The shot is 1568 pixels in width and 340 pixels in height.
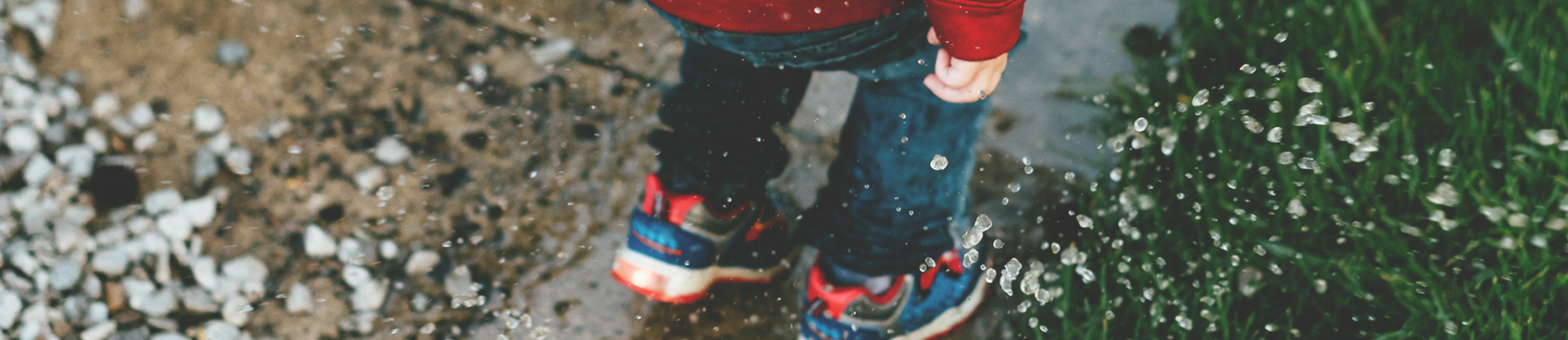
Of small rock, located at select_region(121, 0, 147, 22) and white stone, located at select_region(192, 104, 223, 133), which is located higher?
small rock, located at select_region(121, 0, 147, 22)

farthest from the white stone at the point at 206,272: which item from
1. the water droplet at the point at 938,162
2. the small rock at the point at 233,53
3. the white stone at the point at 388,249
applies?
the water droplet at the point at 938,162

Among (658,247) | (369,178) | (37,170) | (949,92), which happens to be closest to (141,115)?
(37,170)

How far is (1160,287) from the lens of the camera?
5.82ft

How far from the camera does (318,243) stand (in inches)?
78.7

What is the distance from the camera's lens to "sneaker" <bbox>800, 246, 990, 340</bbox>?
1.78 meters

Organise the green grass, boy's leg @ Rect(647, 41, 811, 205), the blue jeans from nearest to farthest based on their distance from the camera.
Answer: the blue jeans → boy's leg @ Rect(647, 41, 811, 205) → the green grass

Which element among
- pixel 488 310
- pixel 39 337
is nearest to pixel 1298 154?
pixel 488 310

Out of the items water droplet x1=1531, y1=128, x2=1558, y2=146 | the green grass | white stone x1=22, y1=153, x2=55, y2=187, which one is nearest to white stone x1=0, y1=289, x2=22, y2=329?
white stone x1=22, y1=153, x2=55, y2=187

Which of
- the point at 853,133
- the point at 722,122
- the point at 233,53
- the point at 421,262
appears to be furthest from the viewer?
the point at 233,53

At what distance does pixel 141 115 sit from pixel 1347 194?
2823 millimetres

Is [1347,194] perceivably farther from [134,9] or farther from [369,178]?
[134,9]

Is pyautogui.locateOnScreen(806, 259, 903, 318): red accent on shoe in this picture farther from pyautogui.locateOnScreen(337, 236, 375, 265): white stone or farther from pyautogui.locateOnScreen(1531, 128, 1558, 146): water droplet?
pyautogui.locateOnScreen(1531, 128, 1558, 146): water droplet

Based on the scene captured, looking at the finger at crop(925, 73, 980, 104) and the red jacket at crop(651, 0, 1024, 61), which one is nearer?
the red jacket at crop(651, 0, 1024, 61)

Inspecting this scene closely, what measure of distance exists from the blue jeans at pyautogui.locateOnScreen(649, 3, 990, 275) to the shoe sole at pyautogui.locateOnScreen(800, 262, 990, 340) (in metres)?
0.15
